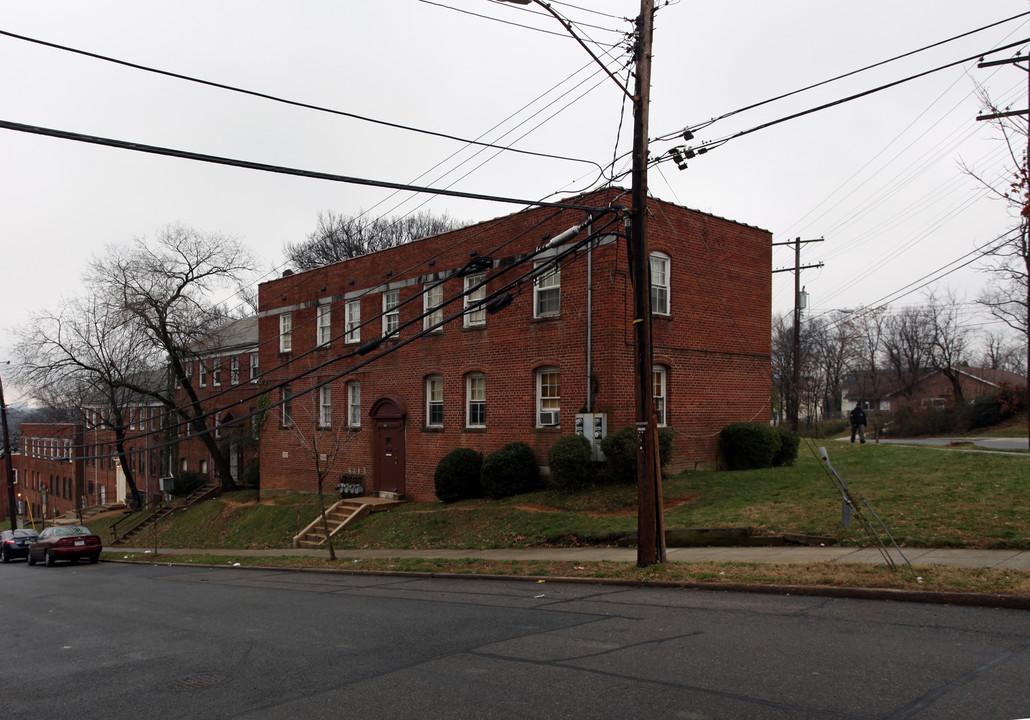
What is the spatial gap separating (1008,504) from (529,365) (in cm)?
1229

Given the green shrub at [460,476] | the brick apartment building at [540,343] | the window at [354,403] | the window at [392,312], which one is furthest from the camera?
the window at [354,403]

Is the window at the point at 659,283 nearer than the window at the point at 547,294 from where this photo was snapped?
Yes

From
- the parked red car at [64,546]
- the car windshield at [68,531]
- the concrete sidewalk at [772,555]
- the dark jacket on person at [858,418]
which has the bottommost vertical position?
the parked red car at [64,546]

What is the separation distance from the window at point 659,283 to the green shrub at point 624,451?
3.72m

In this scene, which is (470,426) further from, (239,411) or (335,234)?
(335,234)

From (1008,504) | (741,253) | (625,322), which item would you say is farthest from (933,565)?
(741,253)

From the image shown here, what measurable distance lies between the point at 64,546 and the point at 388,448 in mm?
12828

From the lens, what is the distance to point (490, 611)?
34.9 ft

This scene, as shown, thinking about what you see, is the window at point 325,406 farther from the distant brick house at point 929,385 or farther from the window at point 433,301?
the distant brick house at point 929,385

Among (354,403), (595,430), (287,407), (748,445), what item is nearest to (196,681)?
(595,430)

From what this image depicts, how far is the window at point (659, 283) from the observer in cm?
2153

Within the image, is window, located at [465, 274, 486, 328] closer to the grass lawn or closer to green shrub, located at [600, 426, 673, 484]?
the grass lawn

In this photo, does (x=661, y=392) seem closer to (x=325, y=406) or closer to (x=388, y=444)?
(x=388, y=444)

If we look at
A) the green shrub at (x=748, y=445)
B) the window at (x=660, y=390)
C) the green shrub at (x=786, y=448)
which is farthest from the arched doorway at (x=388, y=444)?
the green shrub at (x=786, y=448)
